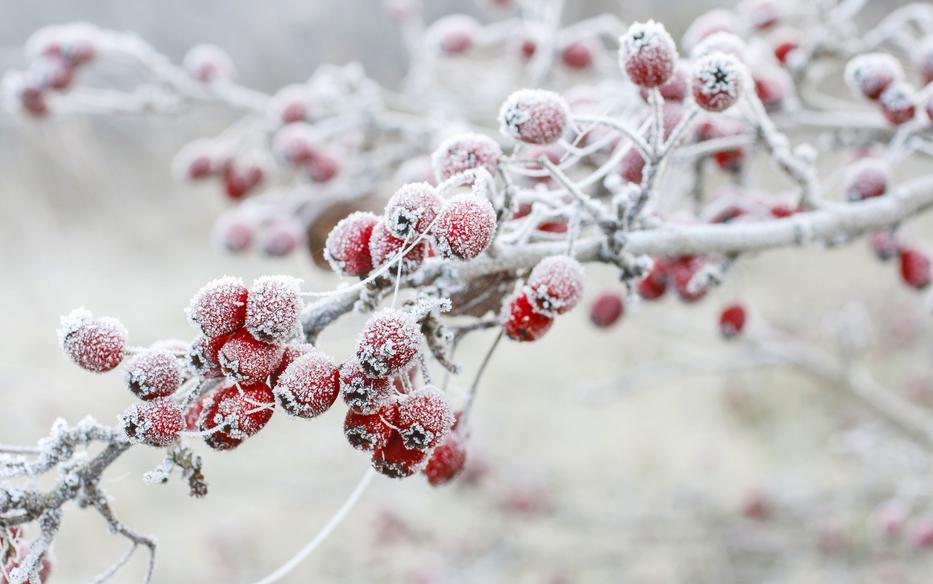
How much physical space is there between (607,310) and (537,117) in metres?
0.47

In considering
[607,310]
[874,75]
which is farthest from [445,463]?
[874,75]

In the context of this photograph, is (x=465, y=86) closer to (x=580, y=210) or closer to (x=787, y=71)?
(x=787, y=71)

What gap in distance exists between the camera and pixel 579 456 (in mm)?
4484

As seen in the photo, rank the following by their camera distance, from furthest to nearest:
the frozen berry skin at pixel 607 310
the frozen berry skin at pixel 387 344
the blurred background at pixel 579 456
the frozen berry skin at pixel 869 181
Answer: the blurred background at pixel 579 456, the frozen berry skin at pixel 607 310, the frozen berry skin at pixel 869 181, the frozen berry skin at pixel 387 344

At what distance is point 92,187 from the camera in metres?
9.04

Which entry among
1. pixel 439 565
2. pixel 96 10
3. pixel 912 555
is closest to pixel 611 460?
pixel 439 565

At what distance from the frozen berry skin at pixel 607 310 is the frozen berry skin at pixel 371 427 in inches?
22.2

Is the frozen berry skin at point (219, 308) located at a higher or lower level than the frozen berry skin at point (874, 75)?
lower

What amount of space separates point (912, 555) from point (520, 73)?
2167 millimetres

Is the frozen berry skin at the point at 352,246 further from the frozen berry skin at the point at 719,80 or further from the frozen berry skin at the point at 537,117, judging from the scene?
the frozen berry skin at the point at 719,80

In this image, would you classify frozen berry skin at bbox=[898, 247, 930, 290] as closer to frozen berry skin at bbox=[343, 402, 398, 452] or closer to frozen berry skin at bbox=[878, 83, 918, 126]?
frozen berry skin at bbox=[878, 83, 918, 126]

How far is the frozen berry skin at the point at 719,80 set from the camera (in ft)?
2.44

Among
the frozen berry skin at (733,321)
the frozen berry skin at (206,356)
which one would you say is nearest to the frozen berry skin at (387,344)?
the frozen berry skin at (206,356)

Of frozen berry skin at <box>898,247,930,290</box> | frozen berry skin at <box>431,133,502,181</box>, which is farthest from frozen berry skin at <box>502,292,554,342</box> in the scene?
frozen berry skin at <box>898,247,930,290</box>
